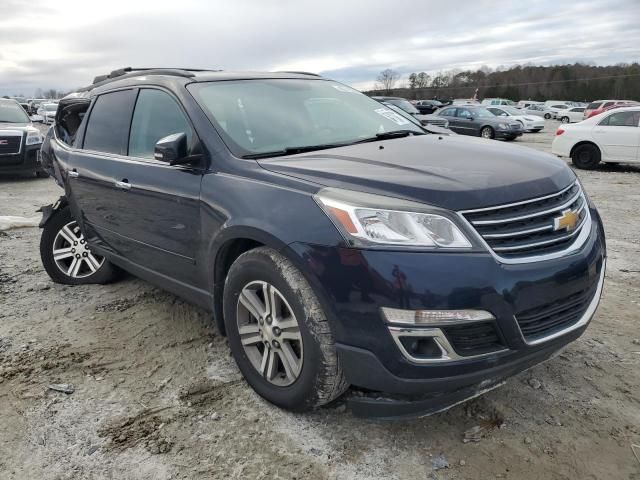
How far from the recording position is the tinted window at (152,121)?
329 centimetres

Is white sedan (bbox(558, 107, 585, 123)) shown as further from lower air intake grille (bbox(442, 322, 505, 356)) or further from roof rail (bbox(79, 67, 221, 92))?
lower air intake grille (bbox(442, 322, 505, 356))

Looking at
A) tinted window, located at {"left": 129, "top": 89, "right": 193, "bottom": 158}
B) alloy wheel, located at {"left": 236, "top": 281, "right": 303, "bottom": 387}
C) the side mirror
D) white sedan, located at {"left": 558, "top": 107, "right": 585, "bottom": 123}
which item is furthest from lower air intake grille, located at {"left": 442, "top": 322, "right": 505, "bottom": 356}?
white sedan, located at {"left": 558, "top": 107, "right": 585, "bottom": 123}

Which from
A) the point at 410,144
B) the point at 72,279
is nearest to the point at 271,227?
the point at 410,144

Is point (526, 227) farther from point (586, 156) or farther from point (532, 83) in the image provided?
point (532, 83)

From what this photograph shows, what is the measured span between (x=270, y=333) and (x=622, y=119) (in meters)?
11.8

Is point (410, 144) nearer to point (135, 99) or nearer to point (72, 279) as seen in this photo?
point (135, 99)

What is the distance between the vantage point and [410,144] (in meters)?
3.13

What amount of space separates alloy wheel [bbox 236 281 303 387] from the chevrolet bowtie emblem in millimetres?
1273

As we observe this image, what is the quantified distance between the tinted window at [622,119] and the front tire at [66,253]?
11.3m

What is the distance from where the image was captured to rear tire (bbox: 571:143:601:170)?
12.0m

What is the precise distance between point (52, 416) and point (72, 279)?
7.25 feet

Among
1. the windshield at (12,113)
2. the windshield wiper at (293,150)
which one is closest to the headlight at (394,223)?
the windshield wiper at (293,150)

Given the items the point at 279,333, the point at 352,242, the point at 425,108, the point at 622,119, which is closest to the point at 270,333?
the point at 279,333

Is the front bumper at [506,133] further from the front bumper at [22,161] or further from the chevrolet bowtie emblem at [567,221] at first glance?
the chevrolet bowtie emblem at [567,221]
